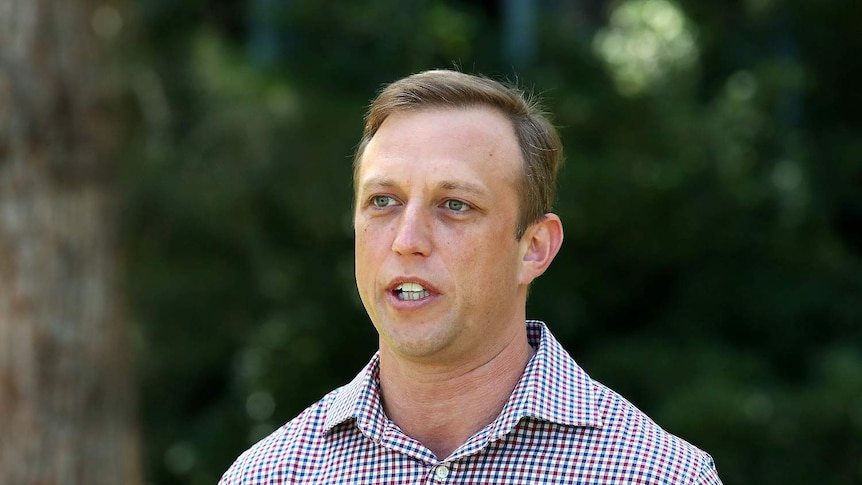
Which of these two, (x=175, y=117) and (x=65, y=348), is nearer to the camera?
(x=65, y=348)

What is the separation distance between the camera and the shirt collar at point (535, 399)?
1.78 m

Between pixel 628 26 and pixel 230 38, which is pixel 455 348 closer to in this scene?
pixel 628 26

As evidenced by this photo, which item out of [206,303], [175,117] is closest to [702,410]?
[206,303]

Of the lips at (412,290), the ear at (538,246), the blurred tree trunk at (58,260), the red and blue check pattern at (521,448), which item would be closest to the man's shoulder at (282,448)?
the red and blue check pattern at (521,448)

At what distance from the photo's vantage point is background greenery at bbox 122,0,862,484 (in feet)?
15.9

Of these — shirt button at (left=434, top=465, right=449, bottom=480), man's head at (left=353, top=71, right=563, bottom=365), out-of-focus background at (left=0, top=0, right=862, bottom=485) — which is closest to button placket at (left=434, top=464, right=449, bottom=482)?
shirt button at (left=434, top=465, right=449, bottom=480)

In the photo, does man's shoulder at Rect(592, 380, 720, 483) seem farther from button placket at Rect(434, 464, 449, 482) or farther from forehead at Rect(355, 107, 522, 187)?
forehead at Rect(355, 107, 522, 187)

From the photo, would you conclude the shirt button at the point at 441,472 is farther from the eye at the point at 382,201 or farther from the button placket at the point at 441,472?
the eye at the point at 382,201

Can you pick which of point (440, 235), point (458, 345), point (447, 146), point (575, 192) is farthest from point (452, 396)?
point (575, 192)

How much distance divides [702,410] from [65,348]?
2.24 metres

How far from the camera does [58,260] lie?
4172mm

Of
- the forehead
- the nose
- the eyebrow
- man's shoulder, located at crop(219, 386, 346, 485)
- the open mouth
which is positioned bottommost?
man's shoulder, located at crop(219, 386, 346, 485)

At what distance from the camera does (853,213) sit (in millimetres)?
5230

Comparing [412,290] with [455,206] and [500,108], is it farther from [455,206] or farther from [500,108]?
[500,108]
